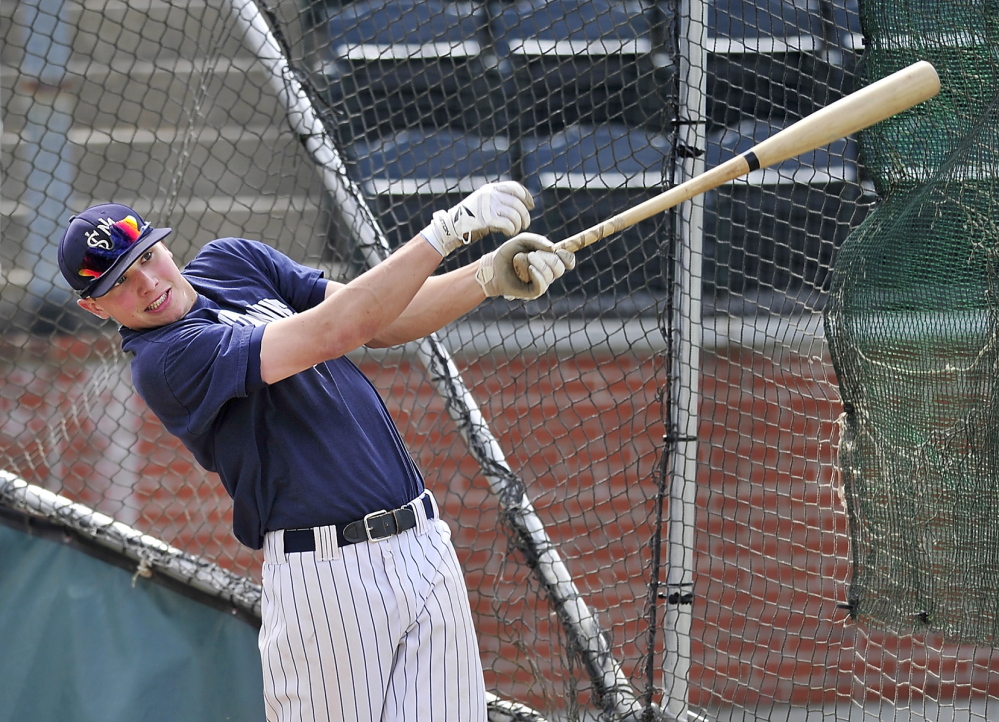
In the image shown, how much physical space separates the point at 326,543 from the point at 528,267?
699mm

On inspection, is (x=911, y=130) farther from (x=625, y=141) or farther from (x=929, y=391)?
(x=625, y=141)

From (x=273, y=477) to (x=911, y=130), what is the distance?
1.69 m

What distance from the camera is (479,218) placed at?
1781 millimetres

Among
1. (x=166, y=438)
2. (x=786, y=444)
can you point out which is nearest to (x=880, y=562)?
(x=786, y=444)

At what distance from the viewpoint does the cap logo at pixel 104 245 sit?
6.21ft

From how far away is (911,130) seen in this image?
2287 millimetres

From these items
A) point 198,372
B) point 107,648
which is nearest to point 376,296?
Result: point 198,372

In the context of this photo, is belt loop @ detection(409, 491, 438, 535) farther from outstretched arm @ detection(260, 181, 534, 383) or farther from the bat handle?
the bat handle

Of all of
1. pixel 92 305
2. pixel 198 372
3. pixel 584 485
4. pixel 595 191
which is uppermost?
pixel 595 191

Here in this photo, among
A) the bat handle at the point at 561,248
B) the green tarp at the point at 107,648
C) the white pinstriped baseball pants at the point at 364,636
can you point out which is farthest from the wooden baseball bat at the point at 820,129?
the green tarp at the point at 107,648

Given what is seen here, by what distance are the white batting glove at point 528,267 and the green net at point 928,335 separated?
2.82 ft

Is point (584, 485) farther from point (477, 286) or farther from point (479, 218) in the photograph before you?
point (479, 218)

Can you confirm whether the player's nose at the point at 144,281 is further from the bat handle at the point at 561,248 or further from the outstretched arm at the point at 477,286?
→ the bat handle at the point at 561,248

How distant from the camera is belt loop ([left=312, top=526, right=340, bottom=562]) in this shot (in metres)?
1.96
